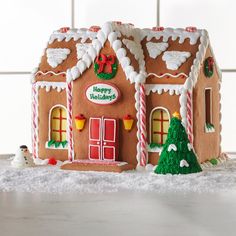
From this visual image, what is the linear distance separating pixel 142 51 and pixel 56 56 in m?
0.82

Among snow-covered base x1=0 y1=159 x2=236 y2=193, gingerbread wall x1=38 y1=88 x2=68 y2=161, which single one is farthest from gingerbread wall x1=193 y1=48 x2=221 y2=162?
gingerbread wall x1=38 y1=88 x2=68 y2=161

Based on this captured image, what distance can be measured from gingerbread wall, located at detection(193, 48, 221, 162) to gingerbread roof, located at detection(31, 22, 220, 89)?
178 mm

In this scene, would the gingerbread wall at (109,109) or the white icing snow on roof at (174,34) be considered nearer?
the gingerbread wall at (109,109)

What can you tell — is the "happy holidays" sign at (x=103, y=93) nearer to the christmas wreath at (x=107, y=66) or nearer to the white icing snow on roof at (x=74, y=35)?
the christmas wreath at (x=107, y=66)

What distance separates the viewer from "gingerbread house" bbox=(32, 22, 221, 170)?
7992mm

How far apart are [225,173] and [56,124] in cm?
170

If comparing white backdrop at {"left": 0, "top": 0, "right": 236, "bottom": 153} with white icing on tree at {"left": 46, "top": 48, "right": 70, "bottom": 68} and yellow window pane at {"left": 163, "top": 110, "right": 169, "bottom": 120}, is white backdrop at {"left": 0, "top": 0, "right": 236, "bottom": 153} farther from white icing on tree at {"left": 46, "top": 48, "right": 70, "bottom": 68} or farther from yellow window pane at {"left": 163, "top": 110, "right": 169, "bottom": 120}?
yellow window pane at {"left": 163, "top": 110, "right": 169, "bottom": 120}

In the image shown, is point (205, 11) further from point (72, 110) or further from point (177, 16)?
point (72, 110)

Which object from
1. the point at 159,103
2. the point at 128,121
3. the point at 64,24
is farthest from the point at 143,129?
the point at 64,24

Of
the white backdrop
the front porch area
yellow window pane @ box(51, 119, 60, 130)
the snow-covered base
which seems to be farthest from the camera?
the white backdrop

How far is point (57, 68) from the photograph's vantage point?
8.43m

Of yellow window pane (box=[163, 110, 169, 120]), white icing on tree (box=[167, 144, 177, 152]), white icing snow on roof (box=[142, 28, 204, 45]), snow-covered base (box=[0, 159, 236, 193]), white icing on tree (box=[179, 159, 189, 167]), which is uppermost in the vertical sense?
white icing snow on roof (box=[142, 28, 204, 45])

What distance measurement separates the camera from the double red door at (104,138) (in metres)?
8.08

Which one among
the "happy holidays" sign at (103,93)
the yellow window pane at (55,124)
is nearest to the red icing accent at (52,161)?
the yellow window pane at (55,124)
